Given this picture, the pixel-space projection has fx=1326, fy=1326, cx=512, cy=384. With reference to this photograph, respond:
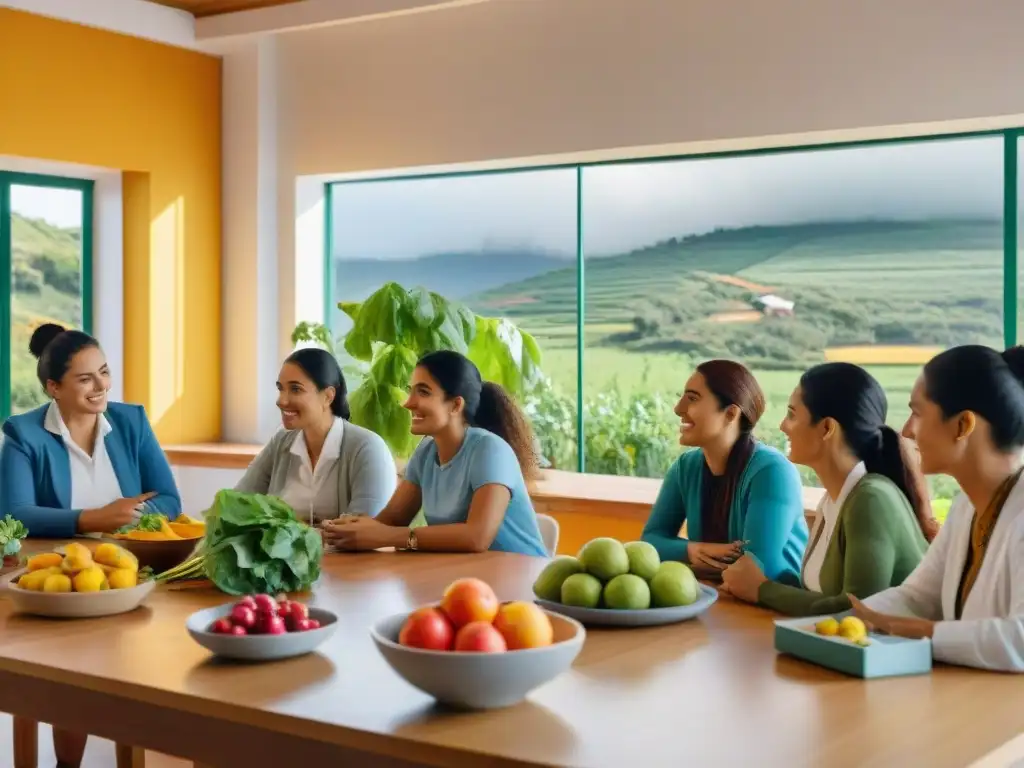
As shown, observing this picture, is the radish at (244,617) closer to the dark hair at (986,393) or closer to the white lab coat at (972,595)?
the white lab coat at (972,595)

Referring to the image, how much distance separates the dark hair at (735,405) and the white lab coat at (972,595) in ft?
3.04

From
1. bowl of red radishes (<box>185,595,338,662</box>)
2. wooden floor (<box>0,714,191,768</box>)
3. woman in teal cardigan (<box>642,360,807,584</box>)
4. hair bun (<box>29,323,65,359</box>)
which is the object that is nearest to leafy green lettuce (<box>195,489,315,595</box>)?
bowl of red radishes (<box>185,595,338,662</box>)

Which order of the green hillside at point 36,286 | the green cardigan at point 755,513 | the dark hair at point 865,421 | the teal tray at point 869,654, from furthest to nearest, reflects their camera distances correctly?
the green hillside at point 36,286 < the green cardigan at point 755,513 < the dark hair at point 865,421 < the teal tray at point 869,654

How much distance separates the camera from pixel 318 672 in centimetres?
215

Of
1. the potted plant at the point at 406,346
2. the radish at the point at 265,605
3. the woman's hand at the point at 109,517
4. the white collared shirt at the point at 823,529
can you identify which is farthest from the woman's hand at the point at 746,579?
the potted plant at the point at 406,346

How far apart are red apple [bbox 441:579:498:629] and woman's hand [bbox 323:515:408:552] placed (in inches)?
59.9

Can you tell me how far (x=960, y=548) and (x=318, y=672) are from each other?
1.14 meters

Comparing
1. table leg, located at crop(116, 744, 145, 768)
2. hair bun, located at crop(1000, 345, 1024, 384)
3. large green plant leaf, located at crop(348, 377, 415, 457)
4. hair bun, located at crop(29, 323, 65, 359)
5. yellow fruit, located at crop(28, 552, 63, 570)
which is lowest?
table leg, located at crop(116, 744, 145, 768)

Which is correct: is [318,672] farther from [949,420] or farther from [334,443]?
[334,443]

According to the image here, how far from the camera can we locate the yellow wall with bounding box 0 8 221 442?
6133mm

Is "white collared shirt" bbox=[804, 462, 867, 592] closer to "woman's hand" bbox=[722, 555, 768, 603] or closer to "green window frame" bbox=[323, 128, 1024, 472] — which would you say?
"woman's hand" bbox=[722, 555, 768, 603]

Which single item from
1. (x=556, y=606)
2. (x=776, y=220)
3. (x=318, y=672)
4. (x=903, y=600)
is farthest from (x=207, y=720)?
(x=776, y=220)

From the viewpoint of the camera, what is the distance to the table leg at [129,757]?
11.8 feet

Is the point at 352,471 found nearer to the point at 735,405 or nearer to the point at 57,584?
the point at 735,405
